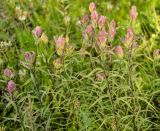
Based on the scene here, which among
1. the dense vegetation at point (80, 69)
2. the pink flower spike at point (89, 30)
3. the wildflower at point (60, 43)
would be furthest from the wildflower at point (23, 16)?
the wildflower at point (60, 43)

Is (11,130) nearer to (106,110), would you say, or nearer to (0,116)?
(0,116)

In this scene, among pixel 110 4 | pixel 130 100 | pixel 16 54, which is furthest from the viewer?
pixel 110 4

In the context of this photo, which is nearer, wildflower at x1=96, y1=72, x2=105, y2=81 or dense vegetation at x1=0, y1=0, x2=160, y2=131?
dense vegetation at x1=0, y1=0, x2=160, y2=131

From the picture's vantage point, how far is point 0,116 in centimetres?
305

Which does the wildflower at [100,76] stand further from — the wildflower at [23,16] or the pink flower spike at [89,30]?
the wildflower at [23,16]

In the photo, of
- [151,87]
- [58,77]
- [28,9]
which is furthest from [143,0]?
[58,77]

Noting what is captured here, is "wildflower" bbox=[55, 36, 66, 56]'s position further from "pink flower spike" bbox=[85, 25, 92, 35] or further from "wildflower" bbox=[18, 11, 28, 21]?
"wildflower" bbox=[18, 11, 28, 21]

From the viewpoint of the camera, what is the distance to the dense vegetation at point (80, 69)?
253 cm

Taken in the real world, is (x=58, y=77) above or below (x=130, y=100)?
above

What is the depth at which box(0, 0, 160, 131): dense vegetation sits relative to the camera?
8.31 ft

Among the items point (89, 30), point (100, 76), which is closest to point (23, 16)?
Result: point (89, 30)

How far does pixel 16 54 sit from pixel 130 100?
1.44 m

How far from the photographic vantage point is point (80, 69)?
323 cm

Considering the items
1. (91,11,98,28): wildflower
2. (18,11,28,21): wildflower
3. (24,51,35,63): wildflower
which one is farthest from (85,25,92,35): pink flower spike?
(18,11,28,21): wildflower
